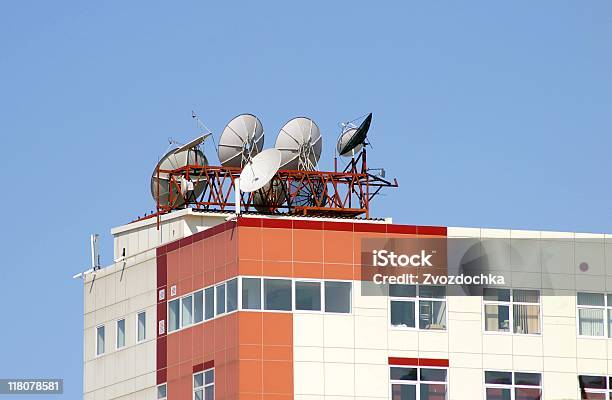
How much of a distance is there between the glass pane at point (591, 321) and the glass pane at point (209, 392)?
769 inches

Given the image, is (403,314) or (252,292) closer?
(252,292)

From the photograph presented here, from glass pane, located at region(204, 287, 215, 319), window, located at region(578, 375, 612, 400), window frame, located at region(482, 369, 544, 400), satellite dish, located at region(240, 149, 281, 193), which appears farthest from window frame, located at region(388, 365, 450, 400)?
satellite dish, located at region(240, 149, 281, 193)

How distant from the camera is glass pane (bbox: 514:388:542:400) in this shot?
339 ft

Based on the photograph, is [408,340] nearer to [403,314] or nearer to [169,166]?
[403,314]

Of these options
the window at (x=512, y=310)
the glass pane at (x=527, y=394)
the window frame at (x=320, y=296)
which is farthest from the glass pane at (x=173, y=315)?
the glass pane at (x=527, y=394)

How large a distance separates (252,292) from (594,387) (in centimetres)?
1894

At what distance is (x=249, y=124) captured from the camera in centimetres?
11200

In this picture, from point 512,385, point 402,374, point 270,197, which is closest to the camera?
point 402,374

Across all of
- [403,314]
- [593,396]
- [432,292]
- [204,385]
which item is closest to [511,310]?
[432,292]

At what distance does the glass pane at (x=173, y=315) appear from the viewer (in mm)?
105438

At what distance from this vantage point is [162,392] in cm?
10656

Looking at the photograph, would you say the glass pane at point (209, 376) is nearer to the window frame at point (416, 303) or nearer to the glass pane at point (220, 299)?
the glass pane at point (220, 299)

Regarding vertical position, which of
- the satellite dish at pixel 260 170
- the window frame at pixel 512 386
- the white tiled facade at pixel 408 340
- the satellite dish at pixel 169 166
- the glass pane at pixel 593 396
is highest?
the satellite dish at pixel 169 166

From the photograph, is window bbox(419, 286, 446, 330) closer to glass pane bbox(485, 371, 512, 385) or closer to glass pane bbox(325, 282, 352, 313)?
glass pane bbox(485, 371, 512, 385)
